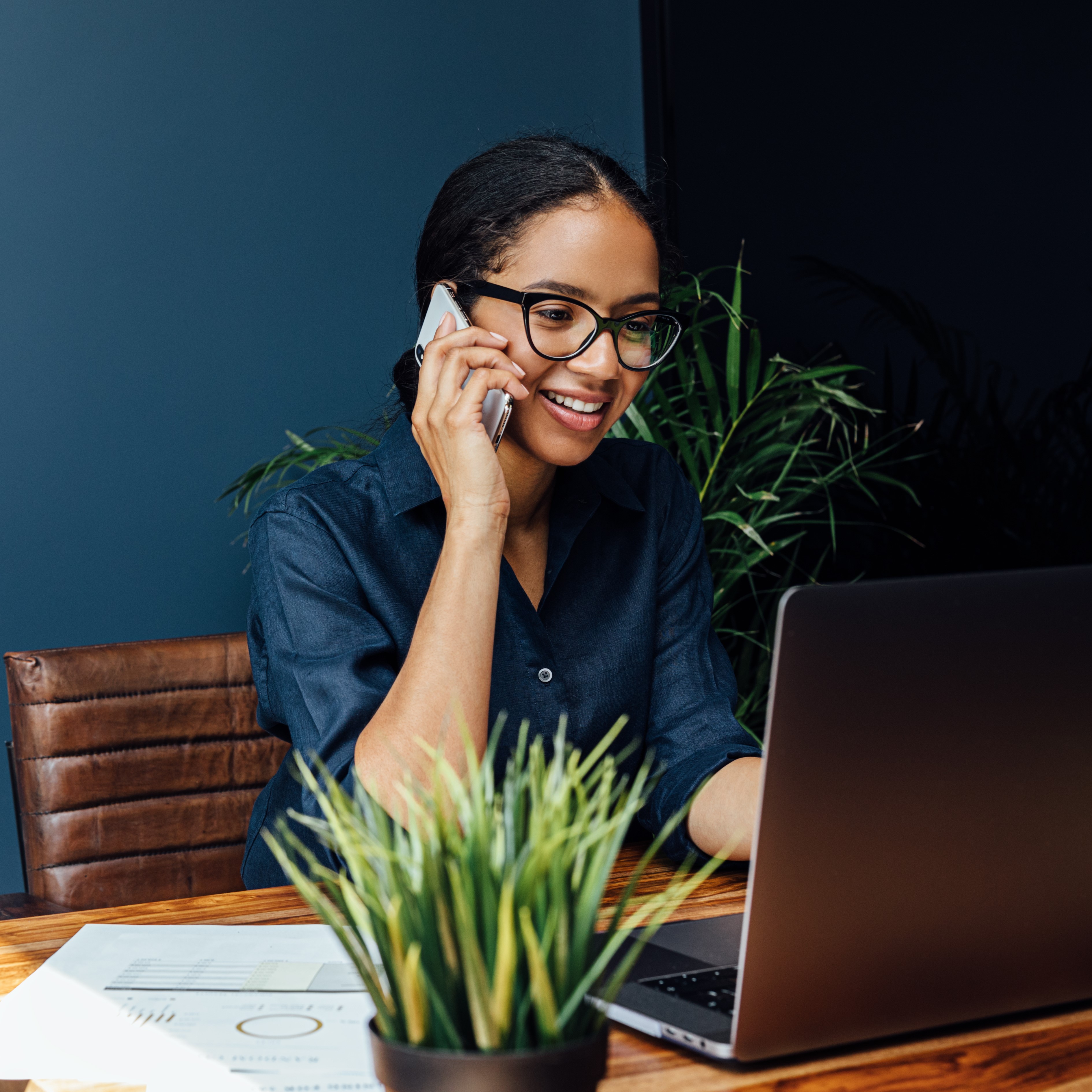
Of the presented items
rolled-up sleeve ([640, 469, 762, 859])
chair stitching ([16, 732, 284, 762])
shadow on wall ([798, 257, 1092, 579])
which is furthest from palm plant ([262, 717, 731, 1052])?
shadow on wall ([798, 257, 1092, 579])

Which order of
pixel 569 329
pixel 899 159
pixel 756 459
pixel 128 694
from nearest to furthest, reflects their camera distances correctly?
pixel 569 329, pixel 128 694, pixel 756 459, pixel 899 159

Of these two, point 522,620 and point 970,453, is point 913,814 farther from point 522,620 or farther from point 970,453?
point 970,453

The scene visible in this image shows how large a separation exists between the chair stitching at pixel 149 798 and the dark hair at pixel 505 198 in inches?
31.0

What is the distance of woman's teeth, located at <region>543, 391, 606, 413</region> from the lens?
149cm

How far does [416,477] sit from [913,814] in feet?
3.17

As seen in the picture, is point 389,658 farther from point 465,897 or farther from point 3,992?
point 465,897

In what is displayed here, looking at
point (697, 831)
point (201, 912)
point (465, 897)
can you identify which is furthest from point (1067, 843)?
point (201, 912)

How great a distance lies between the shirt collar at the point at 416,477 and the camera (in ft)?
4.92

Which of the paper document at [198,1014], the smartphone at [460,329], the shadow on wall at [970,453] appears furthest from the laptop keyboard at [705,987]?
the shadow on wall at [970,453]

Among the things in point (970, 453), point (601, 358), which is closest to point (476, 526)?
point (601, 358)

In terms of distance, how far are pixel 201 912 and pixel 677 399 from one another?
1698mm

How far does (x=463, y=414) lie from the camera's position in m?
1.40

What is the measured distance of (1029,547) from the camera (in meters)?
2.44

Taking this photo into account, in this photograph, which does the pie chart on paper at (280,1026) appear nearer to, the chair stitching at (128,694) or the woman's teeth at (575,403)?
the woman's teeth at (575,403)
